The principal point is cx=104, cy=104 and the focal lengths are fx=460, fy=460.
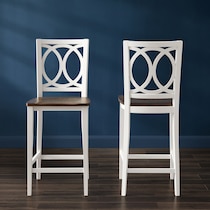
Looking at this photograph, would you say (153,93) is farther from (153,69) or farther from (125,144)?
(125,144)

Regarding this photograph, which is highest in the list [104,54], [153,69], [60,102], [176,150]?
[104,54]

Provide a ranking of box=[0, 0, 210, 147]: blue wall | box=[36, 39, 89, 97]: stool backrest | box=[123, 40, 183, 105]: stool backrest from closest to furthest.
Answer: box=[123, 40, 183, 105]: stool backrest, box=[36, 39, 89, 97]: stool backrest, box=[0, 0, 210, 147]: blue wall

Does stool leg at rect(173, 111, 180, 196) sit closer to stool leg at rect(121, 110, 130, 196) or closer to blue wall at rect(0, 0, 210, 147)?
stool leg at rect(121, 110, 130, 196)

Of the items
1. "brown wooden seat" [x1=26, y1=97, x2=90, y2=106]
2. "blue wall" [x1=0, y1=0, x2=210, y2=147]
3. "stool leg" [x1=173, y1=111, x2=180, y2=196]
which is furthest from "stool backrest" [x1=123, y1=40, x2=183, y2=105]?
"blue wall" [x1=0, y1=0, x2=210, y2=147]

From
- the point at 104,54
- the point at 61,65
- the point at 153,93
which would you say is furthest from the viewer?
the point at 104,54

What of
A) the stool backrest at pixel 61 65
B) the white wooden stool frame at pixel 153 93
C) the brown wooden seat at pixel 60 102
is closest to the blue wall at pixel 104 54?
the stool backrest at pixel 61 65

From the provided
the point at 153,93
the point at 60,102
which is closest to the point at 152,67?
the point at 153,93

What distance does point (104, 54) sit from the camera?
14.2 ft

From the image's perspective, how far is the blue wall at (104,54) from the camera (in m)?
4.27

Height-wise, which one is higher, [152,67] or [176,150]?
[152,67]

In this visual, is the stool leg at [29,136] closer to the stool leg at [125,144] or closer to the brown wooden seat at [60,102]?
the brown wooden seat at [60,102]

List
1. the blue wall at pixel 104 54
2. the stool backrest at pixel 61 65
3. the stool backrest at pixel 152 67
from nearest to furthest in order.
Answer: the stool backrest at pixel 152 67
the stool backrest at pixel 61 65
the blue wall at pixel 104 54

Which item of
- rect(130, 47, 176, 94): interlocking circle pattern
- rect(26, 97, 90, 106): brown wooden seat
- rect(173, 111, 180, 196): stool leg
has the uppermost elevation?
rect(130, 47, 176, 94): interlocking circle pattern

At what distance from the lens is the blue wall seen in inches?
168
